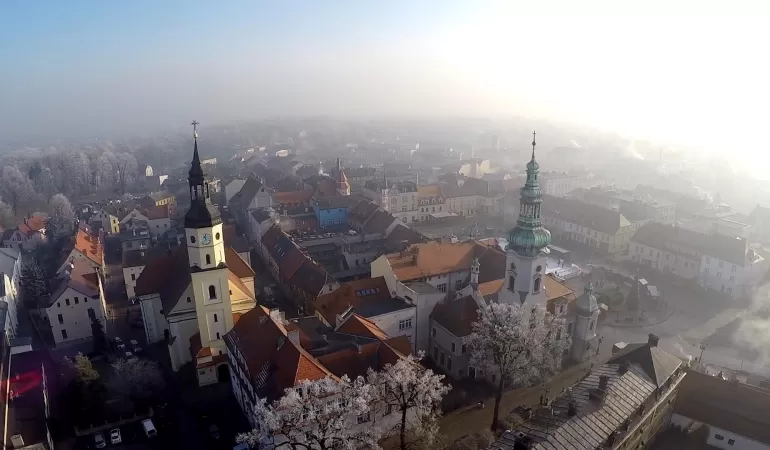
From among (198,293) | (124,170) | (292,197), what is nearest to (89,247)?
(292,197)

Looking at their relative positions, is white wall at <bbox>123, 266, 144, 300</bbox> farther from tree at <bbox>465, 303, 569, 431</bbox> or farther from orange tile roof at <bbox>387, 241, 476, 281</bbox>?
tree at <bbox>465, 303, 569, 431</bbox>

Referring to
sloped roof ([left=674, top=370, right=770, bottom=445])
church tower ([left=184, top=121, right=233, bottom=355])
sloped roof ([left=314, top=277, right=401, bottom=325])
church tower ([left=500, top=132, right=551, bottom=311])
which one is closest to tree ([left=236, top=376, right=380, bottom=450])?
church tower ([left=184, top=121, right=233, bottom=355])

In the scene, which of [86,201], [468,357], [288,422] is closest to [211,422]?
[288,422]

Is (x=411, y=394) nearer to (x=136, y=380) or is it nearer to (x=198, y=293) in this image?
(x=198, y=293)

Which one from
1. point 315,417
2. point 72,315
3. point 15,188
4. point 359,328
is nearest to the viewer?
point 315,417

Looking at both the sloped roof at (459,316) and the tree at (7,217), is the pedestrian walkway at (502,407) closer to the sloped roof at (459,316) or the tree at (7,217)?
the sloped roof at (459,316)

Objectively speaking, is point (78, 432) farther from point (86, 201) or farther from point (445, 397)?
point (86, 201)
